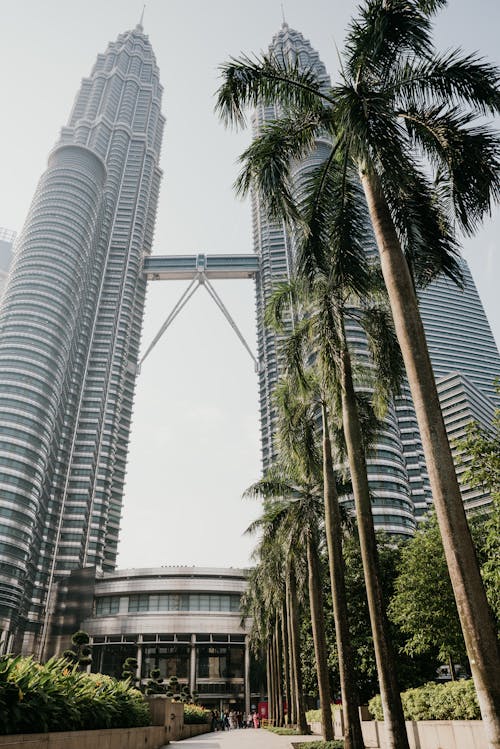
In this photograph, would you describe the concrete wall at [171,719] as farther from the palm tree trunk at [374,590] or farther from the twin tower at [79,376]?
the twin tower at [79,376]

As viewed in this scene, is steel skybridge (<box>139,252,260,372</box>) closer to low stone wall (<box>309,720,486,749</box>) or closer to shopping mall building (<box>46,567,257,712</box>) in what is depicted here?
shopping mall building (<box>46,567,257,712</box>)

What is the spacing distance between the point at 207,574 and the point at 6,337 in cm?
6101

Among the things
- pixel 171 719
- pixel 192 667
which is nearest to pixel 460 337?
pixel 192 667

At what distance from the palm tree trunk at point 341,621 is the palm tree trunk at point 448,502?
8.74m

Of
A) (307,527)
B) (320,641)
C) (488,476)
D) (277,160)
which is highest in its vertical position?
(277,160)

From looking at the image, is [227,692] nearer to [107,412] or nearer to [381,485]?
[381,485]

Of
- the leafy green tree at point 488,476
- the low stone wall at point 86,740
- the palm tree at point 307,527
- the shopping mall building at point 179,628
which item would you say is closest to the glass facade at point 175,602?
the shopping mall building at point 179,628

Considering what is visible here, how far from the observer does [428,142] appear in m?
10.8

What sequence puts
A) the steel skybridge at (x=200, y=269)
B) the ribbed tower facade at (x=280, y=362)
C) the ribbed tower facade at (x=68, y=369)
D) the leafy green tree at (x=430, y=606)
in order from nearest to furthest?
1. the ribbed tower facade at (x=280, y=362)
2. the leafy green tree at (x=430, y=606)
3. the ribbed tower facade at (x=68, y=369)
4. the steel skybridge at (x=200, y=269)

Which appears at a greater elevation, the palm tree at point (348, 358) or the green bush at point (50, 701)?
the palm tree at point (348, 358)

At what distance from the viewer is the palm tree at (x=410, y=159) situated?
7309 mm

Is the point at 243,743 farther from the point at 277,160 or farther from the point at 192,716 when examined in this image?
the point at 277,160

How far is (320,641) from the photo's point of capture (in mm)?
21547

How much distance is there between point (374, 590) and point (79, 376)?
136 m
